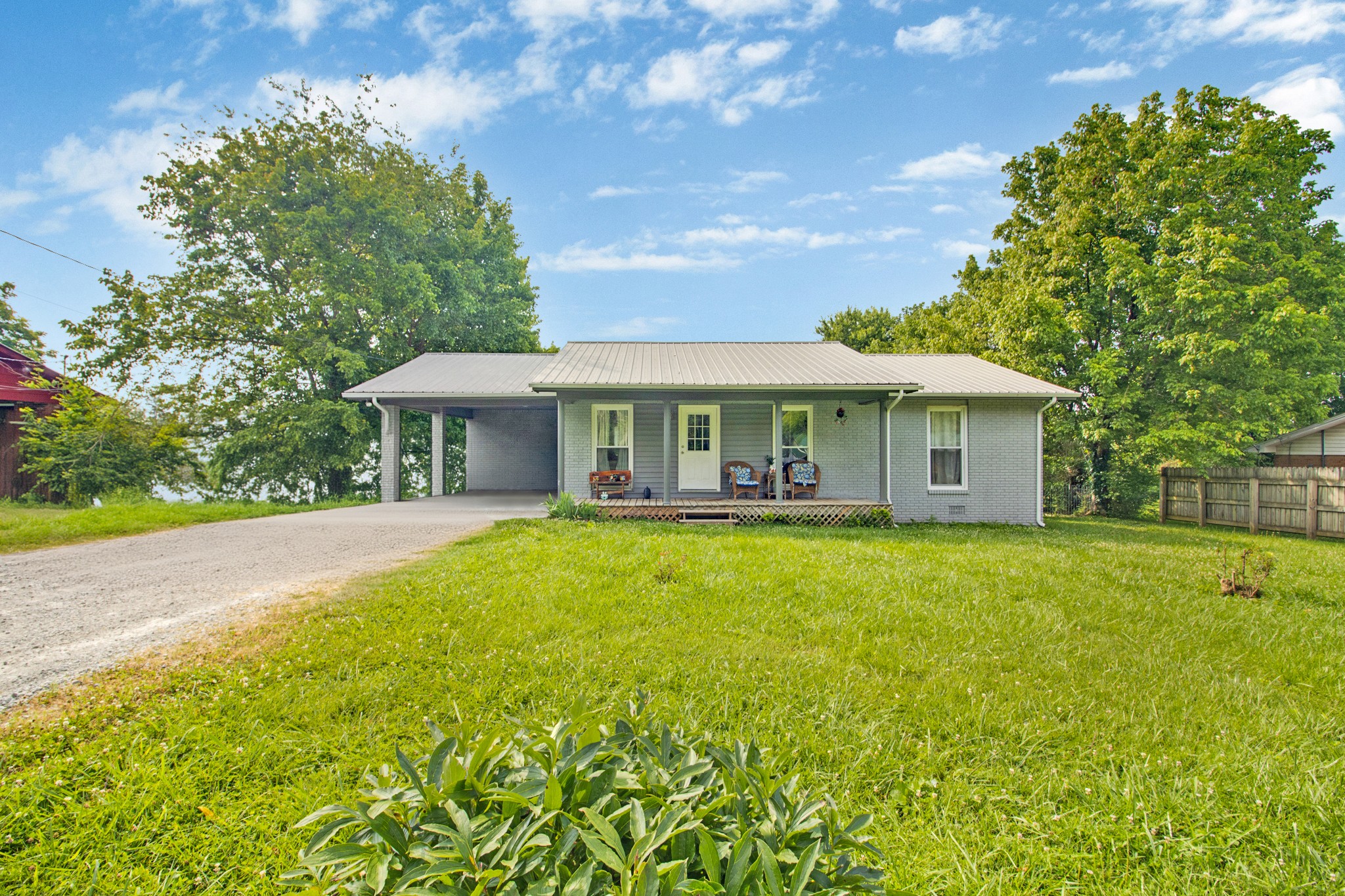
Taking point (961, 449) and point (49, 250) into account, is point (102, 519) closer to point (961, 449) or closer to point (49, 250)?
point (49, 250)

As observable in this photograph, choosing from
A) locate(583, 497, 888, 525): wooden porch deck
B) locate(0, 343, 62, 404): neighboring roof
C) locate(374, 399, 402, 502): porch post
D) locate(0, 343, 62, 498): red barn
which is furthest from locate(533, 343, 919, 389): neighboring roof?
locate(0, 343, 62, 404): neighboring roof

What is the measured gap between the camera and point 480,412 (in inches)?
670

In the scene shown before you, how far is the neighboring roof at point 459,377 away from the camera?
40.7ft

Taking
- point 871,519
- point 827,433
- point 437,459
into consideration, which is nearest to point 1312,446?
point 827,433

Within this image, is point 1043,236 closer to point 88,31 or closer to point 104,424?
point 88,31

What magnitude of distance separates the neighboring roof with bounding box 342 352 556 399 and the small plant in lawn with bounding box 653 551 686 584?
6.16 metres

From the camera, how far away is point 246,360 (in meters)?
17.3

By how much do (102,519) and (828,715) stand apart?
1154cm

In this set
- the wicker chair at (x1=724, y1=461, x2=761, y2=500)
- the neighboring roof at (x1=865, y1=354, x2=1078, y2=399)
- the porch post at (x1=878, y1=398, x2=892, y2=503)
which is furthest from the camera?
the neighboring roof at (x1=865, y1=354, x2=1078, y2=399)

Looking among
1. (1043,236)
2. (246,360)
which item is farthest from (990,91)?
(246,360)

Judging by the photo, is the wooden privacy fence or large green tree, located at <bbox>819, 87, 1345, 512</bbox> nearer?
the wooden privacy fence

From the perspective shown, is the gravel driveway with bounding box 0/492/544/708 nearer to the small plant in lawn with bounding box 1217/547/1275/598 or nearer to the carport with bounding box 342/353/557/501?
the carport with bounding box 342/353/557/501

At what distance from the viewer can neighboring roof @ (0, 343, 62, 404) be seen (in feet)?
46.6

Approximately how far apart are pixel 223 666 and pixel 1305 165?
2407 cm
